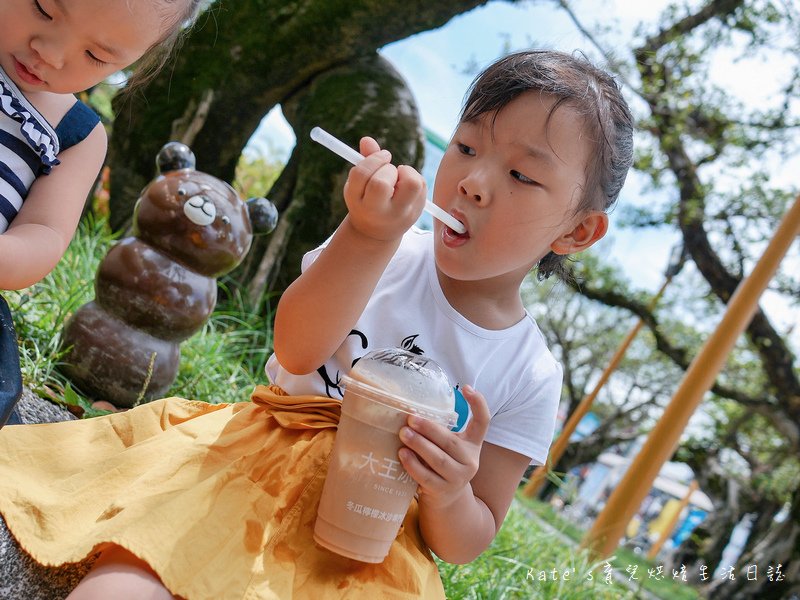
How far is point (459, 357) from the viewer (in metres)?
1.48

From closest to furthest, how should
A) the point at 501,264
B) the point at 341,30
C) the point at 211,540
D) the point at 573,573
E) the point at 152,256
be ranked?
1. the point at 211,540
2. the point at 501,264
3. the point at 152,256
4. the point at 573,573
5. the point at 341,30

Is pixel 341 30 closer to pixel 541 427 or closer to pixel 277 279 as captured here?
pixel 277 279

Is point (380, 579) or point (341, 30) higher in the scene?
point (341, 30)

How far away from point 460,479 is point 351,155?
1.80 feet

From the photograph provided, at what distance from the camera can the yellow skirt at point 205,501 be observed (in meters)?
1.08

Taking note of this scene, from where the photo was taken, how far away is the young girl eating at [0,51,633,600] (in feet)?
3.68

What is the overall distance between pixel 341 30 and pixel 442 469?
3065mm

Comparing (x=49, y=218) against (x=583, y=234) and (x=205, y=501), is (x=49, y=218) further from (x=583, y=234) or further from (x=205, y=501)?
(x=583, y=234)

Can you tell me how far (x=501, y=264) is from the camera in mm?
1452

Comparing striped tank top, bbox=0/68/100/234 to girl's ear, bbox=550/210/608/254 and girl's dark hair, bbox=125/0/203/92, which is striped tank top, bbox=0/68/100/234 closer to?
girl's dark hair, bbox=125/0/203/92

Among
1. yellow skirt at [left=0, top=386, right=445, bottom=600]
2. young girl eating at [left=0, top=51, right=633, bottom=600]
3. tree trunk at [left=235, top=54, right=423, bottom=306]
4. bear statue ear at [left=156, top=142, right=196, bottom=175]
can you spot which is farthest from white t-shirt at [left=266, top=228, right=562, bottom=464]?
tree trunk at [left=235, top=54, right=423, bottom=306]

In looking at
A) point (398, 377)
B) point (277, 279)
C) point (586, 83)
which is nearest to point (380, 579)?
point (398, 377)

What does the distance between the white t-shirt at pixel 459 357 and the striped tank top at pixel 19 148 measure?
0.56m

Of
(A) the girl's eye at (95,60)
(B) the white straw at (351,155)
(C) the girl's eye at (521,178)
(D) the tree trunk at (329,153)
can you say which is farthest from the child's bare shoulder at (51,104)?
(D) the tree trunk at (329,153)
